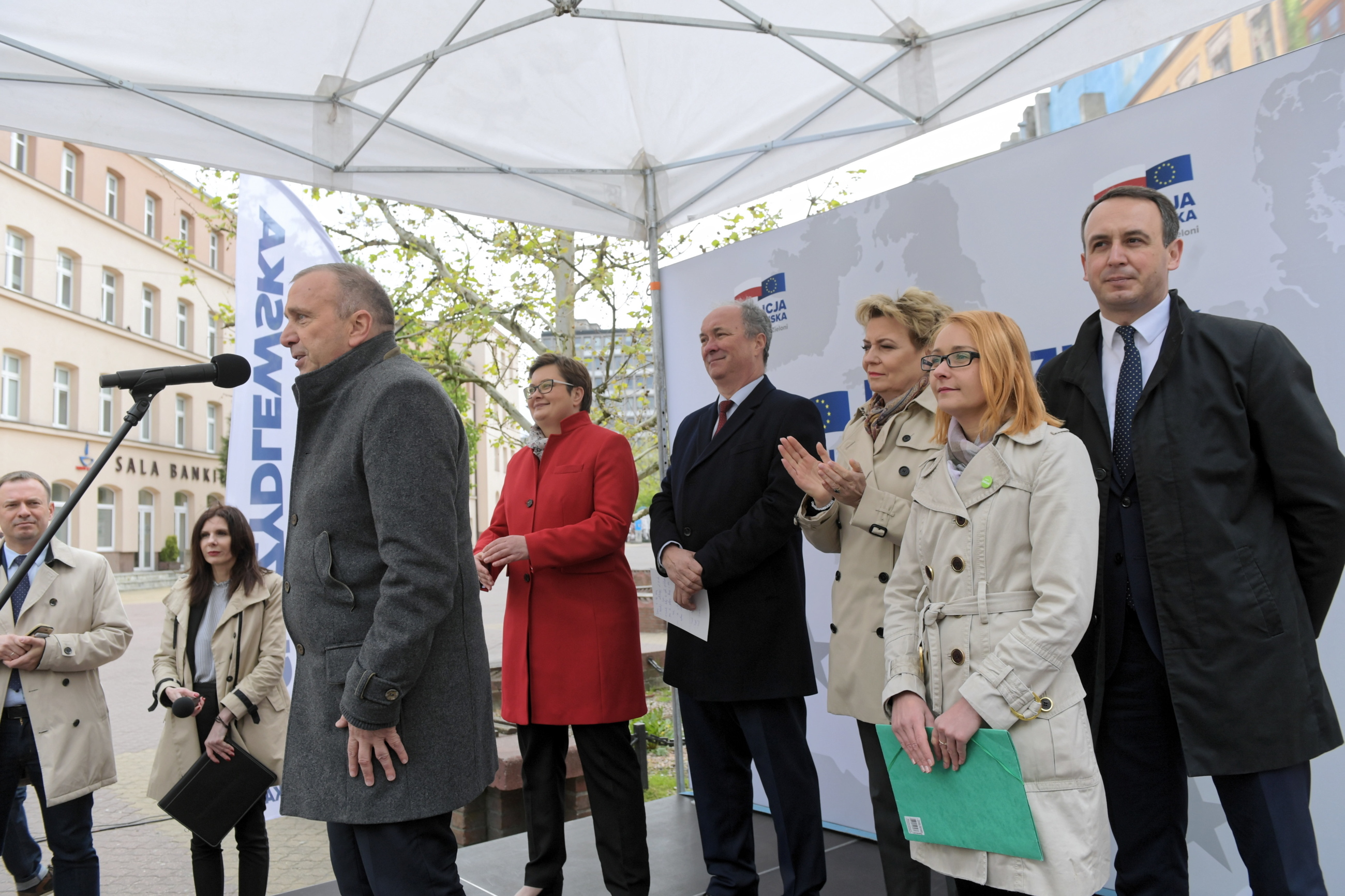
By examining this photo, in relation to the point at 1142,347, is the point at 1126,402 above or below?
below

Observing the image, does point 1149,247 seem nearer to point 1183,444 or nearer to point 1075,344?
point 1075,344

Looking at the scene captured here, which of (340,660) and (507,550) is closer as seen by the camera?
(340,660)

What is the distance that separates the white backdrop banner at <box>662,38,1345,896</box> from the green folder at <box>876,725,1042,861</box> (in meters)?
1.58

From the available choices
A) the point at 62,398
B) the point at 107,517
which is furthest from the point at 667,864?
the point at 107,517

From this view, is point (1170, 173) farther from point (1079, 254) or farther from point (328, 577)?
point (328, 577)

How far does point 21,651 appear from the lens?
342 centimetres

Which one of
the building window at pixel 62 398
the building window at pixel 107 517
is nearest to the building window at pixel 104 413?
the building window at pixel 62 398

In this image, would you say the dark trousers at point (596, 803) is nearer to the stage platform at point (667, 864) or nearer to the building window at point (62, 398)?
the stage platform at point (667, 864)

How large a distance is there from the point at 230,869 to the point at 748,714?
3.73 meters

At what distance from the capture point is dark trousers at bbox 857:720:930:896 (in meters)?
2.60

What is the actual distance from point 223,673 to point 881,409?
274cm

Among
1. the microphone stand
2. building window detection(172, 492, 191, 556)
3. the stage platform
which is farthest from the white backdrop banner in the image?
building window detection(172, 492, 191, 556)

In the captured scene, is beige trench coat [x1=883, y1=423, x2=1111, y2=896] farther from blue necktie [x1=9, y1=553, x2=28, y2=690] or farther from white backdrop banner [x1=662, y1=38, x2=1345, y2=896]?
blue necktie [x1=9, y1=553, x2=28, y2=690]

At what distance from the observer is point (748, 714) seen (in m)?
2.99
